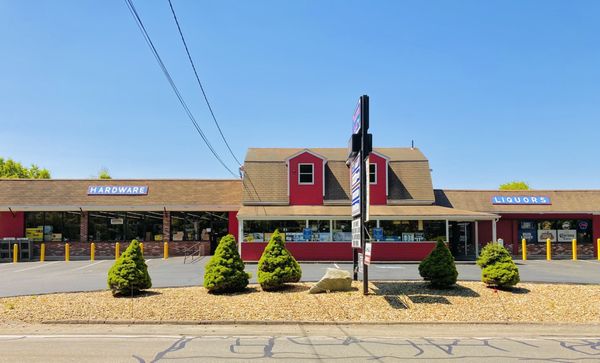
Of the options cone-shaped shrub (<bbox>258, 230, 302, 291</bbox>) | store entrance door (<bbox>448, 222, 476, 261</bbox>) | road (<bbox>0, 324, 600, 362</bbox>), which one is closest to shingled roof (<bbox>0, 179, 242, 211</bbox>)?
store entrance door (<bbox>448, 222, 476, 261</bbox>)

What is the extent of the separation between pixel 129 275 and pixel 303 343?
6121mm

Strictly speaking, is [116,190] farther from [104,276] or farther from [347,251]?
[347,251]

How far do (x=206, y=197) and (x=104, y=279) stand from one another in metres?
13.0

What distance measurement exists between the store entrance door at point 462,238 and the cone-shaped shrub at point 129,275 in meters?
20.1

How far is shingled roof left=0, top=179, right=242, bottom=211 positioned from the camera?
2872 cm

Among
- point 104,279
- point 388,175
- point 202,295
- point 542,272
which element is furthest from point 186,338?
point 388,175

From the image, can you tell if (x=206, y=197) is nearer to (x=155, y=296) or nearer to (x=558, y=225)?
(x=155, y=296)

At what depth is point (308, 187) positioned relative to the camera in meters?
28.6

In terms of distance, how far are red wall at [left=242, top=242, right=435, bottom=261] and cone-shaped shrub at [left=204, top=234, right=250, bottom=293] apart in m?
11.5

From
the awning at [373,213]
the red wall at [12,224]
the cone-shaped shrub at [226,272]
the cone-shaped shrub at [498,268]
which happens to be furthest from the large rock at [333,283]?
the red wall at [12,224]

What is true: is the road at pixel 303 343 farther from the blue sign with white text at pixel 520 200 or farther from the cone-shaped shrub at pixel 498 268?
the blue sign with white text at pixel 520 200

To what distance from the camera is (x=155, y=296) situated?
13.1m

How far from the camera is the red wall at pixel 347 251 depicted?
25.2 m

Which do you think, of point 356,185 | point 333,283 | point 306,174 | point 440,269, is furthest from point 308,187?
point 440,269
